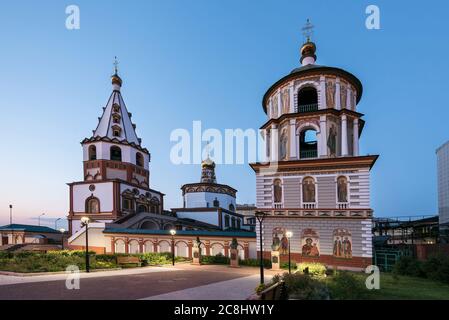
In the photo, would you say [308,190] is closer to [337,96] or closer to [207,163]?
[337,96]

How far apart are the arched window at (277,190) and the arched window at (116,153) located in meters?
27.3

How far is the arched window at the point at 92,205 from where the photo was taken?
37819 millimetres

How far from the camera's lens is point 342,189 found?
2081cm

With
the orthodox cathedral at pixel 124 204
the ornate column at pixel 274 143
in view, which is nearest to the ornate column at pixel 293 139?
the ornate column at pixel 274 143

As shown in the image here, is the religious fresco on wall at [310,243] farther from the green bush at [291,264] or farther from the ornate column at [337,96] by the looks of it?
the ornate column at [337,96]

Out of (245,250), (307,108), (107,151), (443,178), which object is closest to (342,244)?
(245,250)

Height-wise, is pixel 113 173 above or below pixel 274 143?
below

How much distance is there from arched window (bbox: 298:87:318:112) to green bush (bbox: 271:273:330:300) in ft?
49.5

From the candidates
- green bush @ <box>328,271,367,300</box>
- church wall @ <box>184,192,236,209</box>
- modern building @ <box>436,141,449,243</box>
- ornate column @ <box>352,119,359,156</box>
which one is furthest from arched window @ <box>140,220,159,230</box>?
modern building @ <box>436,141,449,243</box>

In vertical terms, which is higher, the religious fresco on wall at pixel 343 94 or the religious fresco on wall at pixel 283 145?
the religious fresco on wall at pixel 343 94

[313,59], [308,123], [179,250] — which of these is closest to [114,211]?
[179,250]

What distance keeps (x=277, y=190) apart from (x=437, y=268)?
11.4 metres

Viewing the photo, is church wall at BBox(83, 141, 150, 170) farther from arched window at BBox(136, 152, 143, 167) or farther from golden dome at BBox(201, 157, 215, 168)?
golden dome at BBox(201, 157, 215, 168)
